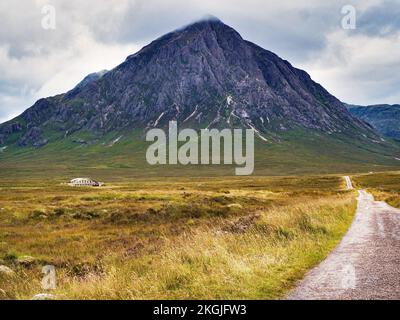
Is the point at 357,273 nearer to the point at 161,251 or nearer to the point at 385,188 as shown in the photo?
the point at 161,251

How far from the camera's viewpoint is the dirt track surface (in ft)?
33.4

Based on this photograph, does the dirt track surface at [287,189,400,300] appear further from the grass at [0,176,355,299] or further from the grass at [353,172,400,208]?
the grass at [353,172,400,208]

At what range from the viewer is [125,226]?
40219 mm

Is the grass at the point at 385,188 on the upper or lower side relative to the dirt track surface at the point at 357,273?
lower

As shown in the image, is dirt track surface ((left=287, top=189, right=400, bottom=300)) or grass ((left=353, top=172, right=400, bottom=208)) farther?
grass ((left=353, top=172, right=400, bottom=208))

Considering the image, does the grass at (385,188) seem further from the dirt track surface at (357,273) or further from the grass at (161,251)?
the dirt track surface at (357,273)

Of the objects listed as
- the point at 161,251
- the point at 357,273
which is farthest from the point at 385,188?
the point at 357,273

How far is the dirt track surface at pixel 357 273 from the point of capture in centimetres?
1017

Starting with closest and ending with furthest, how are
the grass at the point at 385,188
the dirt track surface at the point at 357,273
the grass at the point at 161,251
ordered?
the dirt track surface at the point at 357,273
the grass at the point at 161,251
the grass at the point at 385,188

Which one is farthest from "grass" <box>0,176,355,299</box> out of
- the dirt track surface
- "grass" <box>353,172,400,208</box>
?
"grass" <box>353,172,400,208</box>

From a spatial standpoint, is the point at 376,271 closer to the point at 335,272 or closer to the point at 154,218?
the point at 335,272

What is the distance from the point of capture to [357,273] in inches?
491

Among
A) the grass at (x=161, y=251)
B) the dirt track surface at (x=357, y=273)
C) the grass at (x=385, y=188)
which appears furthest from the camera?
the grass at (x=385, y=188)

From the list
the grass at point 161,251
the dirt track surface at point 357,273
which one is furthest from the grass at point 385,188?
the dirt track surface at point 357,273
